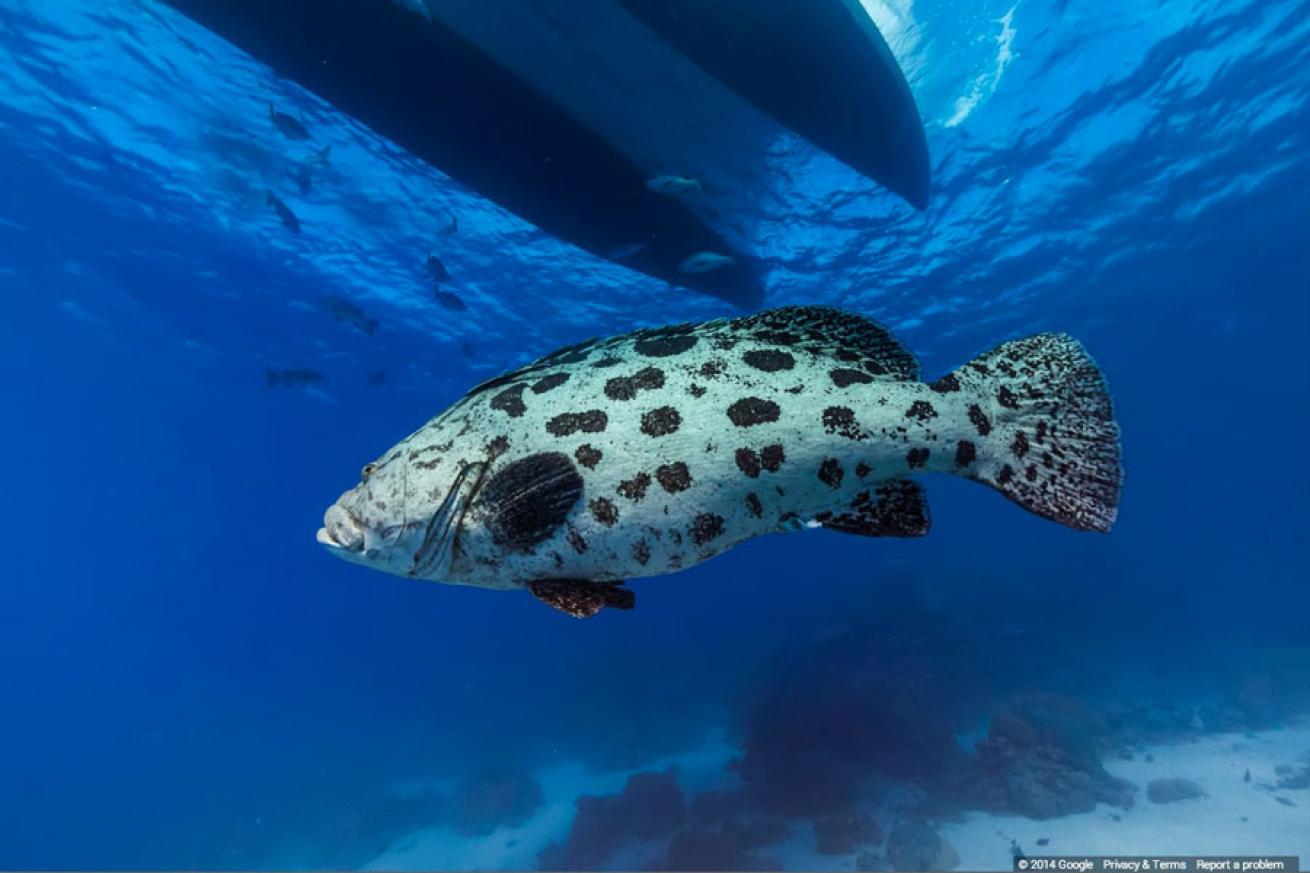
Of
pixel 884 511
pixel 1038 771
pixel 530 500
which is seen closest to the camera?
pixel 530 500

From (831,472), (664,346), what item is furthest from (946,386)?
(664,346)

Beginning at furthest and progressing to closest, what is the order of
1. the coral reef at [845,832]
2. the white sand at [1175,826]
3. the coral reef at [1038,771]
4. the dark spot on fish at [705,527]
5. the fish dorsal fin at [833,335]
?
1. the coral reef at [1038,771]
2. the coral reef at [845,832]
3. the white sand at [1175,826]
4. the fish dorsal fin at [833,335]
5. the dark spot on fish at [705,527]

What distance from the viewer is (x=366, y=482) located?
2.66 meters

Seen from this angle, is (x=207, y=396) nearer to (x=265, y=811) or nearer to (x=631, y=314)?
(x=265, y=811)

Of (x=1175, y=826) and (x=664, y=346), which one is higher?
(x=664, y=346)

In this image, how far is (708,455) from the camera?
8.40 feet

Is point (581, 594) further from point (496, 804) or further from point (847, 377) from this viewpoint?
point (496, 804)

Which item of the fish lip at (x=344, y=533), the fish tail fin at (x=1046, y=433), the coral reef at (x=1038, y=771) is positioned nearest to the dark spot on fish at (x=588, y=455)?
the fish lip at (x=344, y=533)

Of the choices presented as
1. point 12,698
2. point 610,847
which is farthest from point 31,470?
point 610,847

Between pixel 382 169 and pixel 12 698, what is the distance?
128 metres

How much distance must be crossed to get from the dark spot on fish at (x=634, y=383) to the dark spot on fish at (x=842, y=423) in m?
0.77

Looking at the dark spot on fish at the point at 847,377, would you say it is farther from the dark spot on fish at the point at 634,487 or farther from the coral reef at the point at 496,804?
the coral reef at the point at 496,804

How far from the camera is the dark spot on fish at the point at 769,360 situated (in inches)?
110

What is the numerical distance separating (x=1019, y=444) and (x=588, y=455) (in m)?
2.08
